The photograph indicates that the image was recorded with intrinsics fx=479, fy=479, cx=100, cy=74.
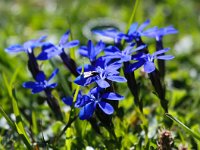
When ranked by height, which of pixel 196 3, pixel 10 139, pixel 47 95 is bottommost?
pixel 196 3

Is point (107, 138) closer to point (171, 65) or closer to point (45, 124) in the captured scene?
point (45, 124)

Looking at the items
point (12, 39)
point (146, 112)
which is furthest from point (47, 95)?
point (12, 39)

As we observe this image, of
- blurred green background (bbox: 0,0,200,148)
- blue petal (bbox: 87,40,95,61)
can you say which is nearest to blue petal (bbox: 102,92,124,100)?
blue petal (bbox: 87,40,95,61)

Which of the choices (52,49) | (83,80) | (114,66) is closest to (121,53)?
(114,66)

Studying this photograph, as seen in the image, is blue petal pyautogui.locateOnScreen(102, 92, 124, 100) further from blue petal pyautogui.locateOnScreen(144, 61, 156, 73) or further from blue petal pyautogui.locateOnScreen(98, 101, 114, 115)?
blue petal pyautogui.locateOnScreen(144, 61, 156, 73)

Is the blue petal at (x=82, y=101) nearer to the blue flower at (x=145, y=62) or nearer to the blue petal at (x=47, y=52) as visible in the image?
the blue flower at (x=145, y=62)

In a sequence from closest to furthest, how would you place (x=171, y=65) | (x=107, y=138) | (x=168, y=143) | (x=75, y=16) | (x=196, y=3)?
(x=168, y=143) → (x=107, y=138) → (x=171, y=65) → (x=75, y=16) → (x=196, y=3)

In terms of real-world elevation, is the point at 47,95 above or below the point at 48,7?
above
